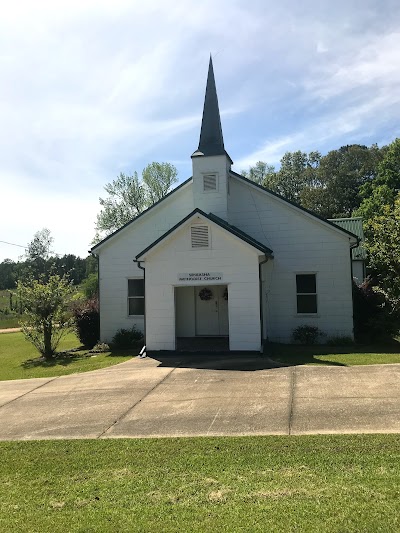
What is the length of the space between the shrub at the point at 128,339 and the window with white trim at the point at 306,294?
6250 millimetres

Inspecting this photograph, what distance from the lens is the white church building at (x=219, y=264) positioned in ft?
47.6

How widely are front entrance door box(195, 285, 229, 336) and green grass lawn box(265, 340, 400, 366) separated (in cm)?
249

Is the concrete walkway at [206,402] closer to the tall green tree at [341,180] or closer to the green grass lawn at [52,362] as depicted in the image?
the green grass lawn at [52,362]

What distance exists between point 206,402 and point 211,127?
12.5m

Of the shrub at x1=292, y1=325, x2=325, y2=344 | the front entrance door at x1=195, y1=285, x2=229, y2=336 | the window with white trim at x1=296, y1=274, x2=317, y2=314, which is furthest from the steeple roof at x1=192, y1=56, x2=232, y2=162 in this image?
the shrub at x1=292, y1=325, x2=325, y2=344

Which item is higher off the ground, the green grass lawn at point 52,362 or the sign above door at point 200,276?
the sign above door at point 200,276

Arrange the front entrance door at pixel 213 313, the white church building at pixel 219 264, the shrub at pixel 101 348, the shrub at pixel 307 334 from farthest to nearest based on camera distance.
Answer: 1. the shrub at pixel 101 348
2. the front entrance door at pixel 213 313
3. the shrub at pixel 307 334
4. the white church building at pixel 219 264

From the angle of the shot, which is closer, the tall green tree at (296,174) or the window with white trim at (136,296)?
the window with white trim at (136,296)

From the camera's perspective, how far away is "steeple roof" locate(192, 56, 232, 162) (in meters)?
17.4

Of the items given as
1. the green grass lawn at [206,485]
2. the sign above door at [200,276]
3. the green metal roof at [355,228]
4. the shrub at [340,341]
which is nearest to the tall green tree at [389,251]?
the shrub at [340,341]

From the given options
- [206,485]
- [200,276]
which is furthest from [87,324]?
[206,485]

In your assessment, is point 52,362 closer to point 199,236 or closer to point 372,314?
point 199,236

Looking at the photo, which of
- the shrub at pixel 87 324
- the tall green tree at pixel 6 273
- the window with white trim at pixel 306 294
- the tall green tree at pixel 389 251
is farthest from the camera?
the tall green tree at pixel 6 273

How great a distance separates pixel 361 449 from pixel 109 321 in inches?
560
